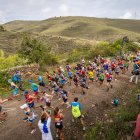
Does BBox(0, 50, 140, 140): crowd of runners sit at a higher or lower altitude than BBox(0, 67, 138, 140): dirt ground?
higher

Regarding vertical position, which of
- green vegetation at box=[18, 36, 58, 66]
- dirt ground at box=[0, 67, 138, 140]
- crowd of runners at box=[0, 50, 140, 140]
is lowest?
dirt ground at box=[0, 67, 138, 140]

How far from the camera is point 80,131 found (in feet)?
37.7

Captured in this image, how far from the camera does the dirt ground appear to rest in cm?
1167

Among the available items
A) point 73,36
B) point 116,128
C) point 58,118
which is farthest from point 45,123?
point 73,36

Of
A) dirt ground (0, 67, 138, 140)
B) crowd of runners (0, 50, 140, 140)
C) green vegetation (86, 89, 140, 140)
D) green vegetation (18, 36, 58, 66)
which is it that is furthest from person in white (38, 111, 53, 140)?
green vegetation (18, 36, 58, 66)

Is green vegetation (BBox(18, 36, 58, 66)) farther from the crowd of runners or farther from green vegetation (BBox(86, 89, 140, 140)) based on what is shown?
green vegetation (BBox(86, 89, 140, 140))

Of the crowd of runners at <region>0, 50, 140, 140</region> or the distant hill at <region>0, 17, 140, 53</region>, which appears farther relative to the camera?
the distant hill at <region>0, 17, 140, 53</region>

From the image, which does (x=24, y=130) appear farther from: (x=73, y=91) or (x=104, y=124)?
(x=73, y=91)

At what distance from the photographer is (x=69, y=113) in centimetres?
1361

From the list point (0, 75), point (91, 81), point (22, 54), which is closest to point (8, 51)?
point (22, 54)

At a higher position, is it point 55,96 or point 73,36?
point 73,36

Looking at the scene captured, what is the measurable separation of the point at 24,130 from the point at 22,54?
22.5m

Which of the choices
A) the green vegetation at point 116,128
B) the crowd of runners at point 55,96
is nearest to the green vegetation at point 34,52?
the crowd of runners at point 55,96

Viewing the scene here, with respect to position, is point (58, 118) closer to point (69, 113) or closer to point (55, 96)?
point (69, 113)
